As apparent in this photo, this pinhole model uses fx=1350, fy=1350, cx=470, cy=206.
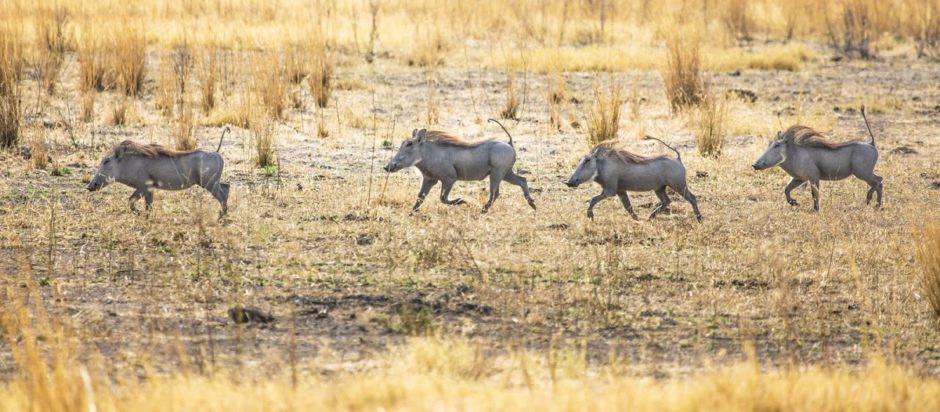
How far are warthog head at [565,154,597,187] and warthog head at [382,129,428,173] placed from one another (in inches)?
39.0

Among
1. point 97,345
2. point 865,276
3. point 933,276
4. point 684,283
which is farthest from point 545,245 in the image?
point 97,345

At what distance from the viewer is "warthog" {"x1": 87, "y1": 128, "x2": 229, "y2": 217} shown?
26.5ft

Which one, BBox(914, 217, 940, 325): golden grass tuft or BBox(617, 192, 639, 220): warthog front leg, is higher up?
BBox(914, 217, 940, 325): golden grass tuft

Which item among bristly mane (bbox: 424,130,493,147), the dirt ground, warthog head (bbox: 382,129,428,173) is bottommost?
the dirt ground

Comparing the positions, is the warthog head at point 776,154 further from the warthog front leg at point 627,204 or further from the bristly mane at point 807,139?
the warthog front leg at point 627,204

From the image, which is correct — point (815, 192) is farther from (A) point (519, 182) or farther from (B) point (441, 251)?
(B) point (441, 251)

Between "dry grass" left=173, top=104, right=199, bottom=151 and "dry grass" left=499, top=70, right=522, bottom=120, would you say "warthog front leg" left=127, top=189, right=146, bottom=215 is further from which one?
"dry grass" left=499, top=70, right=522, bottom=120

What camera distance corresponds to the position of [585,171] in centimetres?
843

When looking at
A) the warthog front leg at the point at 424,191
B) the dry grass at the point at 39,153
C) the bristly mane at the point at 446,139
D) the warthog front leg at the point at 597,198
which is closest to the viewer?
the warthog front leg at the point at 597,198

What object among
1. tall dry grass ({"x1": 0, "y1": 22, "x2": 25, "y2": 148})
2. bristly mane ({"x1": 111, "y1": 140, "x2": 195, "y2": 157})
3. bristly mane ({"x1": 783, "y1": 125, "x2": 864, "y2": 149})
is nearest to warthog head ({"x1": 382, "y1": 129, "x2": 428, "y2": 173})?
bristly mane ({"x1": 111, "y1": 140, "x2": 195, "y2": 157})

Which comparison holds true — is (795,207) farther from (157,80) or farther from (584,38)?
(584,38)

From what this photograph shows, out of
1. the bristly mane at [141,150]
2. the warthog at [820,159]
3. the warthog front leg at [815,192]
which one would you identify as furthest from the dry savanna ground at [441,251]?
the bristly mane at [141,150]

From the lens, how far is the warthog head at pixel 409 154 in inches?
338

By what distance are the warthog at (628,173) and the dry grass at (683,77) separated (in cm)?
440
